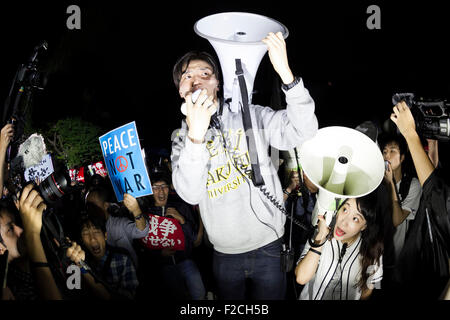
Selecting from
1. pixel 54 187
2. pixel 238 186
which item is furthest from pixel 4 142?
pixel 238 186

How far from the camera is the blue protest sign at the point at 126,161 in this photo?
1.65 metres

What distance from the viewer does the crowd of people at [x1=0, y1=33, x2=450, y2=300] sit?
1374 mm

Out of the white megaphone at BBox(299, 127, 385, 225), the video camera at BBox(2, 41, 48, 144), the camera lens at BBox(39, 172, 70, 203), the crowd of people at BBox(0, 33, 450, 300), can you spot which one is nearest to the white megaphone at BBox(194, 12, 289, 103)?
the crowd of people at BBox(0, 33, 450, 300)

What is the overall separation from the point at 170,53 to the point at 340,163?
1301 mm

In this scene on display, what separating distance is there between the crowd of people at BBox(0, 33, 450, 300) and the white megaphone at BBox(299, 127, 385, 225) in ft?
0.39

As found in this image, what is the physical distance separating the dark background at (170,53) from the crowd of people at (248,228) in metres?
0.43

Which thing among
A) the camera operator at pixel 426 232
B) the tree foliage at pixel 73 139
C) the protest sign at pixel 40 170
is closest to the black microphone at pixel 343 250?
the camera operator at pixel 426 232

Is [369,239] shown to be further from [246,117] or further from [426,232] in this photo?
[246,117]

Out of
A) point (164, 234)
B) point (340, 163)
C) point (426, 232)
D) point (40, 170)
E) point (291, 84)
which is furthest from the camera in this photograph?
point (164, 234)

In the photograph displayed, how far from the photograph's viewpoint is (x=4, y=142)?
1.66 m

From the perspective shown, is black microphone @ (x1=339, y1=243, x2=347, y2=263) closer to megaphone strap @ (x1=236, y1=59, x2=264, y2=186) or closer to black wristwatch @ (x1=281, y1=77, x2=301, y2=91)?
megaphone strap @ (x1=236, y1=59, x2=264, y2=186)

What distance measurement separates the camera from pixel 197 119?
1.17m

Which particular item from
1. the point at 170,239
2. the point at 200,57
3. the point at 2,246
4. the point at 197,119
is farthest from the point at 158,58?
the point at 2,246
